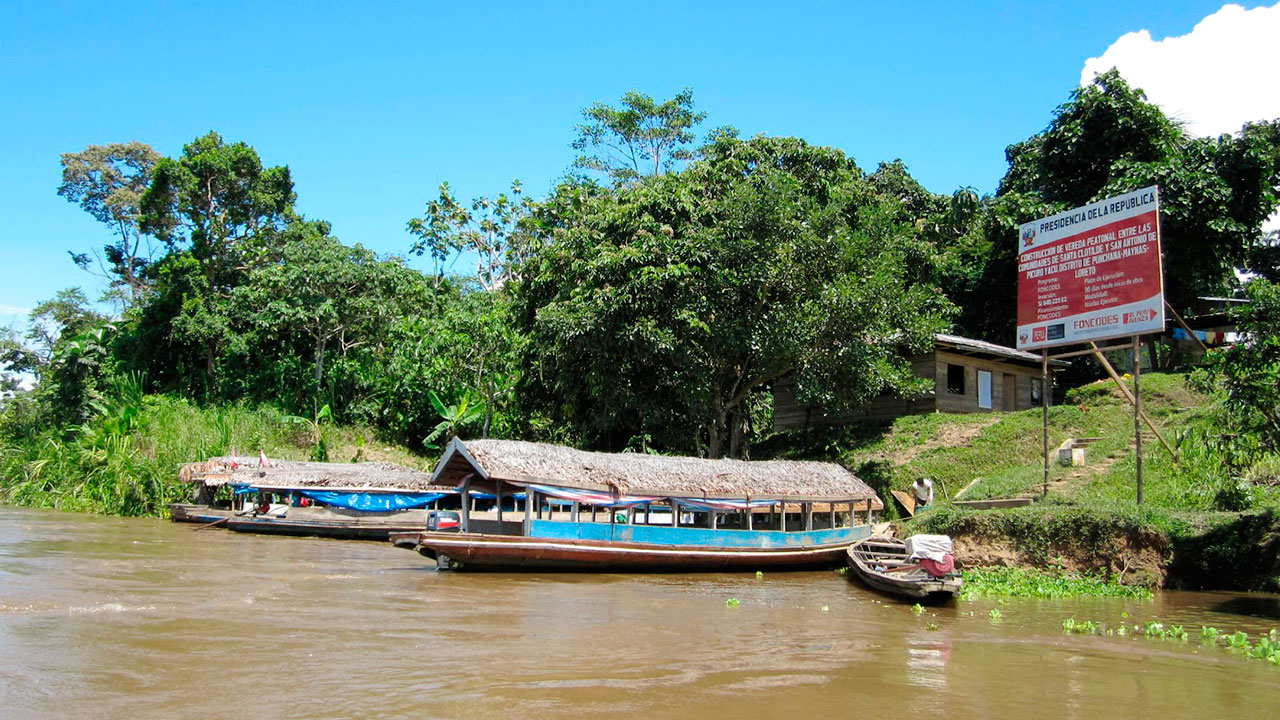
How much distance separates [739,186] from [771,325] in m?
3.56

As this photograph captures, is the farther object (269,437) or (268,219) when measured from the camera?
(268,219)

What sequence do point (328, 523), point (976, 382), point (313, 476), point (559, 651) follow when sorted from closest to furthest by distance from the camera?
1. point (559, 651)
2. point (328, 523)
3. point (313, 476)
4. point (976, 382)

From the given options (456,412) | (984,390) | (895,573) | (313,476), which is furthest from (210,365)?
(895,573)

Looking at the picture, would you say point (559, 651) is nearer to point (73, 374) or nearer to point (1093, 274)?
point (1093, 274)

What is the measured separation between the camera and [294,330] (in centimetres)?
3130

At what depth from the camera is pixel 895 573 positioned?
13375mm

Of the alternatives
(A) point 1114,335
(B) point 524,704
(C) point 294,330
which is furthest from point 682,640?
(C) point 294,330

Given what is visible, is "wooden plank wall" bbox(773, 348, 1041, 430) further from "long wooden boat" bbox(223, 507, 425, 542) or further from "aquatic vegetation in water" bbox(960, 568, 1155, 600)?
"long wooden boat" bbox(223, 507, 425, 542)

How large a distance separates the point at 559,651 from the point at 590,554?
21.1 ft

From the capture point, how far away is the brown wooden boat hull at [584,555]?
14.5 meters

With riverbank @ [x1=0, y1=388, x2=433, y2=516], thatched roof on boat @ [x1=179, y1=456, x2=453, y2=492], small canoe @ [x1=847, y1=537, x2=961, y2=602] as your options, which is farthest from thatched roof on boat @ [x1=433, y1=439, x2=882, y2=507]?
riverbank @ [x1=0, y1=388, x2=433, y2=516]

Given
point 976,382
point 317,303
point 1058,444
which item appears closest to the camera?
point 1058,444

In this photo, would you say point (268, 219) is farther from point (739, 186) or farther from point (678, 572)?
point (678, 572)

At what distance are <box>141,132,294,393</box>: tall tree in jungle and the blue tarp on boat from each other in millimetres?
10191
